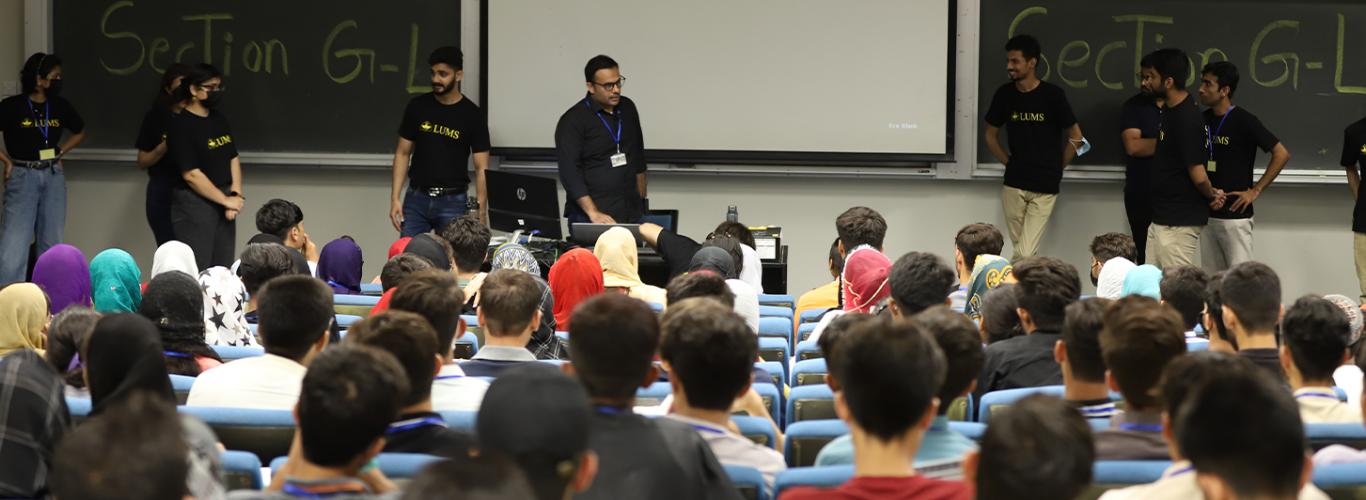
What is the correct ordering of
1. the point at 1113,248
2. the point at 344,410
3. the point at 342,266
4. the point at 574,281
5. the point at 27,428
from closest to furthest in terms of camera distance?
the point at 344,410 → the point at 27,428 → the point at 574,281 → the point at 342,266 → the point at 1113,248

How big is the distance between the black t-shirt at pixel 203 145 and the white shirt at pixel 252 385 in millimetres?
4706

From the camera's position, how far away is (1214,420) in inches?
79.0

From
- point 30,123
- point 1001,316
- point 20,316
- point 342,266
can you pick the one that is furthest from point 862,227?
point 30,123

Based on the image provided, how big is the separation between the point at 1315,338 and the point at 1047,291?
803 mm

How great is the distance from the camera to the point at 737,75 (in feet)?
28.2

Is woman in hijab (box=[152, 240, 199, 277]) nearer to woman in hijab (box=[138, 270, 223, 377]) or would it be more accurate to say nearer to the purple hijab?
the purple hijab

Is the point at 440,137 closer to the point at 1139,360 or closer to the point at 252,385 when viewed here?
the point at 252,385

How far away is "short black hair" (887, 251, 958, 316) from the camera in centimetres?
423

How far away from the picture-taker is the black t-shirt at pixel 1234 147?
7.90 m

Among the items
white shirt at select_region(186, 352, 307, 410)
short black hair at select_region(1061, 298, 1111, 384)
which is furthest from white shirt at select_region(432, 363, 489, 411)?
short black hair at select_region(1061, 298, 1111, 384)

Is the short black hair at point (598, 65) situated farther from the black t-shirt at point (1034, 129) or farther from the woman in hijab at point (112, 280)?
the woman in hijab at point (112, 280)

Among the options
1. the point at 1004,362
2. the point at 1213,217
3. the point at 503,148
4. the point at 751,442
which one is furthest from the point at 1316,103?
the point at 751,442

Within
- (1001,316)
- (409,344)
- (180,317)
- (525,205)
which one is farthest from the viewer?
(525,205)

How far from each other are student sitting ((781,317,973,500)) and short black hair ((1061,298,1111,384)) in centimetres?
94
